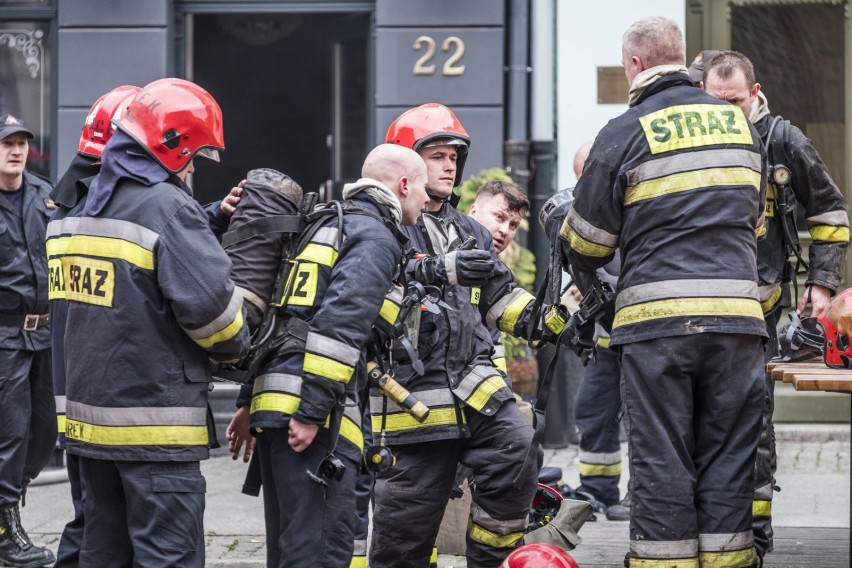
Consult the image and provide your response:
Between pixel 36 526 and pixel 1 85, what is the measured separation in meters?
3.79

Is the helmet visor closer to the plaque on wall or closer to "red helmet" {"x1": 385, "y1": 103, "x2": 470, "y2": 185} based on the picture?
"red helmet" {"x1": 385, "y1": 103, "x2": 470, "y2": 185}

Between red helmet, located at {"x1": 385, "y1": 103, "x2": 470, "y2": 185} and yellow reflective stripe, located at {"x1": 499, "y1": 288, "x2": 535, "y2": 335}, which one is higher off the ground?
red helmet, located at {"x1": 385, "y1": 103, "x2": 470, "y2": 185}

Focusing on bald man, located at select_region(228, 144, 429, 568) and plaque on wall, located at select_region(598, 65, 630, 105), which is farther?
plaque on wall, located at select_region(598, 65, 630, 105)

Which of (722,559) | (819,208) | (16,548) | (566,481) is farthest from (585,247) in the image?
(566,481)

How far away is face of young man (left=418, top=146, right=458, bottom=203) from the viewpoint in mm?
5641

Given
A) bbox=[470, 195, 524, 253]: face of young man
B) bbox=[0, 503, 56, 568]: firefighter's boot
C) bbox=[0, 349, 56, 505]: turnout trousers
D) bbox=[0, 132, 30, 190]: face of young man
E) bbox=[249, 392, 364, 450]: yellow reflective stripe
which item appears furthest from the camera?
bbox=[0, 132, 30, 190]: face of young man

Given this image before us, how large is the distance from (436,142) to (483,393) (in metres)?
1.11

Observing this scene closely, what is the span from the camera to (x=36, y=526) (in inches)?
288

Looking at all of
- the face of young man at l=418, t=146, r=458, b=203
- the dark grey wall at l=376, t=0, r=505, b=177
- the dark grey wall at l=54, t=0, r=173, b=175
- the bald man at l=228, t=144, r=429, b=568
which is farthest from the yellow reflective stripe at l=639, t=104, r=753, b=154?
the dark grey wall at l=54, t=0, r=173, b=175

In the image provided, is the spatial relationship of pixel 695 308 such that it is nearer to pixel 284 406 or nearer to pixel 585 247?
pixel 585 247

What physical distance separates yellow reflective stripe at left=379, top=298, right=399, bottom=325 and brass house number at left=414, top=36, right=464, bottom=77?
4.81 m

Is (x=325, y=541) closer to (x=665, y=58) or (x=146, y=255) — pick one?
(x=146, y=255)

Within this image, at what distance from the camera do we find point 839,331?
15.6 ft

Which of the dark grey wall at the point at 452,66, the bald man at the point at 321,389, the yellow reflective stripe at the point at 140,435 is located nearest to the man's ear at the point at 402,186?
the bald man at the point at 321,389
